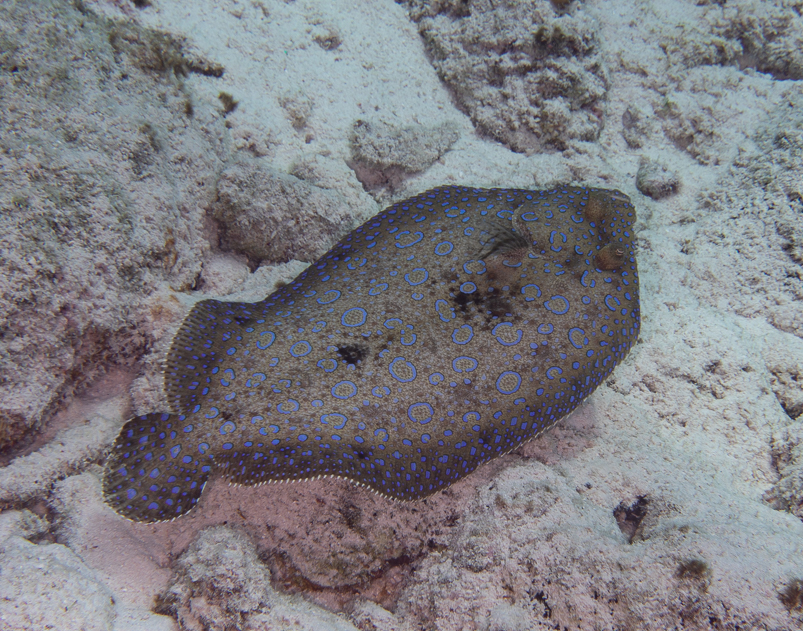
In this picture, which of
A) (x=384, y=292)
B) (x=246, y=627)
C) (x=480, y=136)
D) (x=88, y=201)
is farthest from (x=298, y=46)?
(x=246, y=627)

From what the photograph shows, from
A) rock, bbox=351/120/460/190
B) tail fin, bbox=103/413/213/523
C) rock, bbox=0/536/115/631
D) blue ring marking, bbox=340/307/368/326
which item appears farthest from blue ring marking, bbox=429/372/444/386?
rock, bbox=351/120/460/190

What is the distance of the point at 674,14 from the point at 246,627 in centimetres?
953

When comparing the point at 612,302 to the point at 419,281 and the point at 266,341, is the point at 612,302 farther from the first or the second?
the point at 266,341

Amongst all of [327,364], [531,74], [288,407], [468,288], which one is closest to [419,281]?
[468,288]

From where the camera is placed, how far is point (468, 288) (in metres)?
3.50

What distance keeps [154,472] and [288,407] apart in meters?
0.96

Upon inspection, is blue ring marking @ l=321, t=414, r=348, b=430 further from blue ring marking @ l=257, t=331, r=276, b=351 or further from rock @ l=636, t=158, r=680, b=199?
rock @ l=636, t=158, r=680, b=199

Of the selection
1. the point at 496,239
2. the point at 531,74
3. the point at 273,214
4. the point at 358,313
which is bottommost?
the point at 358,313

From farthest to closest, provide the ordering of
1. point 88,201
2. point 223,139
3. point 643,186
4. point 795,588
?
point 643,186
point 223,139
point 88,201
point 795,588

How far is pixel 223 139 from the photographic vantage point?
4.84 m

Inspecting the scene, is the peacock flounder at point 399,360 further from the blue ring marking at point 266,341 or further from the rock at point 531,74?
the rock at point 531,74

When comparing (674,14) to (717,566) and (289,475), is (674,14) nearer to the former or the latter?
(717,566)

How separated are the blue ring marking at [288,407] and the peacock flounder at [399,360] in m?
0.01

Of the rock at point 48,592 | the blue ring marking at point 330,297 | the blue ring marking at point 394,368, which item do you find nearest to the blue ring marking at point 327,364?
the blue ring marking at point 394,368
